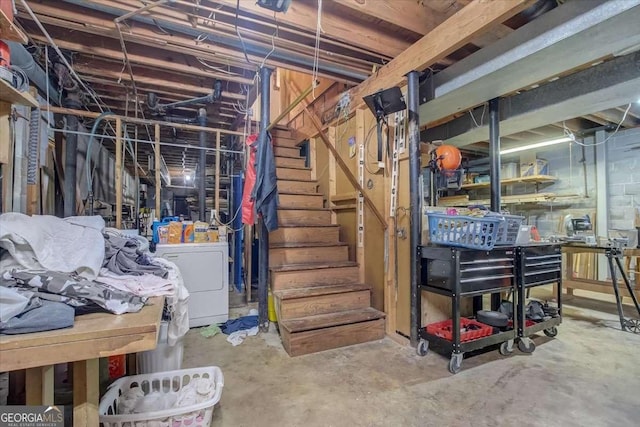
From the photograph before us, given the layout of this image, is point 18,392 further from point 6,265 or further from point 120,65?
point 120,65

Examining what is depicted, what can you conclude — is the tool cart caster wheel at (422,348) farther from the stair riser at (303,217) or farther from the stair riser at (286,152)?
the stair riser at (286,152)

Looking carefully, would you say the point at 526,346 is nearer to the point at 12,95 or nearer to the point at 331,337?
the point at 331,337

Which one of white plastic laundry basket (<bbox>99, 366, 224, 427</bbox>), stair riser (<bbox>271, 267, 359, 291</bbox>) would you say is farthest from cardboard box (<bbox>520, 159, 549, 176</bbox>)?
white plastic laundry basket (<bbox>99, 366, 224, 427</bbox>)

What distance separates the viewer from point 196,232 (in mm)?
3232

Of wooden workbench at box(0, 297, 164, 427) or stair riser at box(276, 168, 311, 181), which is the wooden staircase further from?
wooden workbench at box(0, 297, 164, 427)

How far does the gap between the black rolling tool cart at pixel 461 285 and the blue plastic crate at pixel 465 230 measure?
7cm

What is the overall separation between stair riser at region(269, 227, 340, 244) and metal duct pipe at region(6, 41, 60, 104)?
8.13 feet

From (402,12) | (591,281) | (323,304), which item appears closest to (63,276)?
(323,304)

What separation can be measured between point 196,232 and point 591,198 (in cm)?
590

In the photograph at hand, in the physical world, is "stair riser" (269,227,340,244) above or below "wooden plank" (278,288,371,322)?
above

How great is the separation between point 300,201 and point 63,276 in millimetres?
2829

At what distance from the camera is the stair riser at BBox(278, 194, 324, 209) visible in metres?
3.69

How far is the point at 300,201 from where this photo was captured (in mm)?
3766

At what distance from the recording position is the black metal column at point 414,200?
2.50 metres
